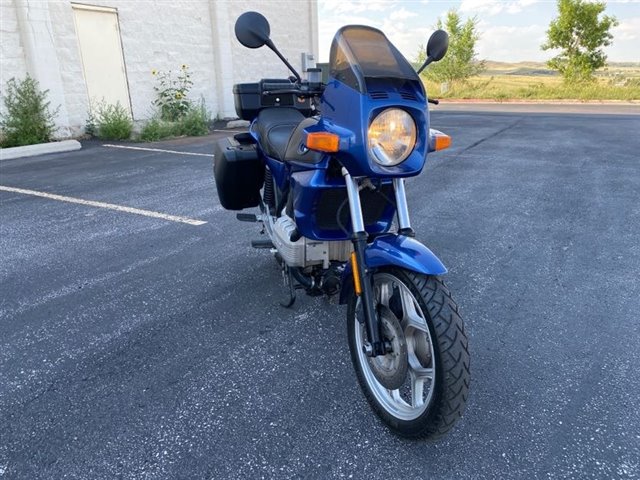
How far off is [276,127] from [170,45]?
32.3 ft

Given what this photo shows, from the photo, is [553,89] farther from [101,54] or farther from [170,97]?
[101,54]

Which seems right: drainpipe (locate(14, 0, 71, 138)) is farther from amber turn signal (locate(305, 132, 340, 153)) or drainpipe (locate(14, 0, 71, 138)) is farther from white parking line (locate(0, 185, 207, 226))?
amber turn signal (locate(305, 132, 340, 153))

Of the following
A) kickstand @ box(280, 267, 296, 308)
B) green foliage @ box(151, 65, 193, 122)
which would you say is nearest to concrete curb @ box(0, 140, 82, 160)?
green foliage @ box(151, 65, 193, 122)

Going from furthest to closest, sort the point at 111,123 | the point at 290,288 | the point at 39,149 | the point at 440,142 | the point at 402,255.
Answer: the point at 111,123 < the point at 39,149 < the point at 290,288 < the point at 440,142 < the point at 402,255

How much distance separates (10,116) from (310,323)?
27.1ft

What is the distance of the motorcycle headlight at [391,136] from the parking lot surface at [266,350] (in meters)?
1.11

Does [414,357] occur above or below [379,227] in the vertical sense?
below

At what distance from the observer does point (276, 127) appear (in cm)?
312

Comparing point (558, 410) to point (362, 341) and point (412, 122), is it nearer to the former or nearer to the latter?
point (362, 341)

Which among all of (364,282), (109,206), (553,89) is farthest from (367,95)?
(553,89)

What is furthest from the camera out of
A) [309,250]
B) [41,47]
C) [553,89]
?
[553,89]

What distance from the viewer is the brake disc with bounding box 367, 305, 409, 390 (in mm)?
2064

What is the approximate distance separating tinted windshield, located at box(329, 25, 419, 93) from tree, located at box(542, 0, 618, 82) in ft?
93.2

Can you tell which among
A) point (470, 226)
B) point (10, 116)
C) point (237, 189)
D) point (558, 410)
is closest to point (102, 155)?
point (10, 116)
